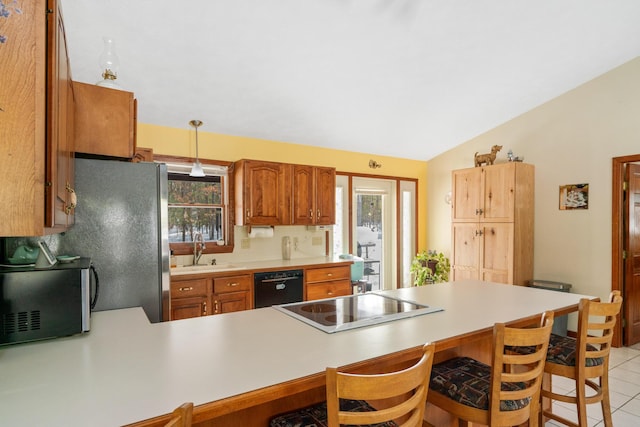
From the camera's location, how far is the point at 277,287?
3.74 metres

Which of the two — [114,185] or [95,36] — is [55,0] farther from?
[95,36]

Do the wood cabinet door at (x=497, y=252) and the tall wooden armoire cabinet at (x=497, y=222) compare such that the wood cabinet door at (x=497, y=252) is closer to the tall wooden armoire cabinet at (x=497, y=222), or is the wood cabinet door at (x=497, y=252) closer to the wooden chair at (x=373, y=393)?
the tall wooden armoire cabinet at (x=497, y=222)

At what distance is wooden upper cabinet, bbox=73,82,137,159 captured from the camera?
1901 millimetres

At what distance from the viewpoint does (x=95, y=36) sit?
243cm

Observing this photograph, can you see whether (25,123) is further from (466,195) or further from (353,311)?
(466,195)

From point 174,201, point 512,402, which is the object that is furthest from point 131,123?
point 512,402

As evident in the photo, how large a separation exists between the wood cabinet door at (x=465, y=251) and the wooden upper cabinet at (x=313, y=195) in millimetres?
1805

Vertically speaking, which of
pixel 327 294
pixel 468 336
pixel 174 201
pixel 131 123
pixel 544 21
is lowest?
pixel 327 294

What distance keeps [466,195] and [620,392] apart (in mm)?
2578

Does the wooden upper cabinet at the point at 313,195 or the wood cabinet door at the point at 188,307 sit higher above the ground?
the wooden upper cabinet at the point at 313,195

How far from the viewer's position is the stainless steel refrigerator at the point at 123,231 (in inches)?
77.3

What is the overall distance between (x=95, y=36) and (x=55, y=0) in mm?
1747

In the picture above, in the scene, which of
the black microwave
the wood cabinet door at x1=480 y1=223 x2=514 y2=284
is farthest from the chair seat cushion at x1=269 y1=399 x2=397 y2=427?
the wood cabinet door at x1=480 y1=223 x2=514 y2=284

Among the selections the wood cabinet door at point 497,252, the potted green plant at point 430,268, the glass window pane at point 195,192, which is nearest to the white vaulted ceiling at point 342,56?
the glass window pane at point 195,192
